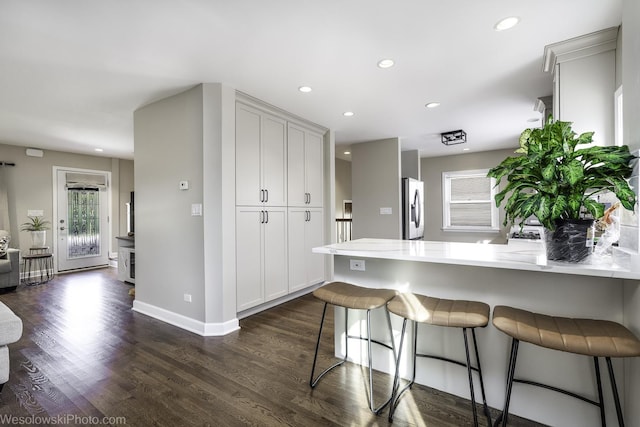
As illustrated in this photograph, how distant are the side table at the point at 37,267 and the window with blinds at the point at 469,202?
7.85 m

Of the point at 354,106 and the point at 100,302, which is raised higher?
the point at 354,106

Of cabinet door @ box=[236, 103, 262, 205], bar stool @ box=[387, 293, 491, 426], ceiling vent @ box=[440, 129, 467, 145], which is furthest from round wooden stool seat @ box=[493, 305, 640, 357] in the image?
ceiling vent @ box=[440, 129, 467, 145]

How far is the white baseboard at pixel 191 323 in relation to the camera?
296 cm

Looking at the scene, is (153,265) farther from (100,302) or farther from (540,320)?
(540,320)

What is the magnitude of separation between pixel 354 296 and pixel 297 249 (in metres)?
2.27

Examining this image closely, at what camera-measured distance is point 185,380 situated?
84.5 inches

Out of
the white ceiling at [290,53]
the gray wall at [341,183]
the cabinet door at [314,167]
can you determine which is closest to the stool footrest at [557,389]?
the white ceiling at [290,53]

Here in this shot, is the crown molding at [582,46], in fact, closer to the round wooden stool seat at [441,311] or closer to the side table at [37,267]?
the round wooden stool seat at [441,311]

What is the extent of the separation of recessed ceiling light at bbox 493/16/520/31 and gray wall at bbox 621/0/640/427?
1.93 ft

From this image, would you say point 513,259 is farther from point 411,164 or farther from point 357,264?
point 411,164

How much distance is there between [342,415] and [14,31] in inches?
128

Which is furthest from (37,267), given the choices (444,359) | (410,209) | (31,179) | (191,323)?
(444,359)

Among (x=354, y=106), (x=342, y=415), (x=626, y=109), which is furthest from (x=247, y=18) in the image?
(x=342, y=415)

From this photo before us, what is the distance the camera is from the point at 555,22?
205 cm
